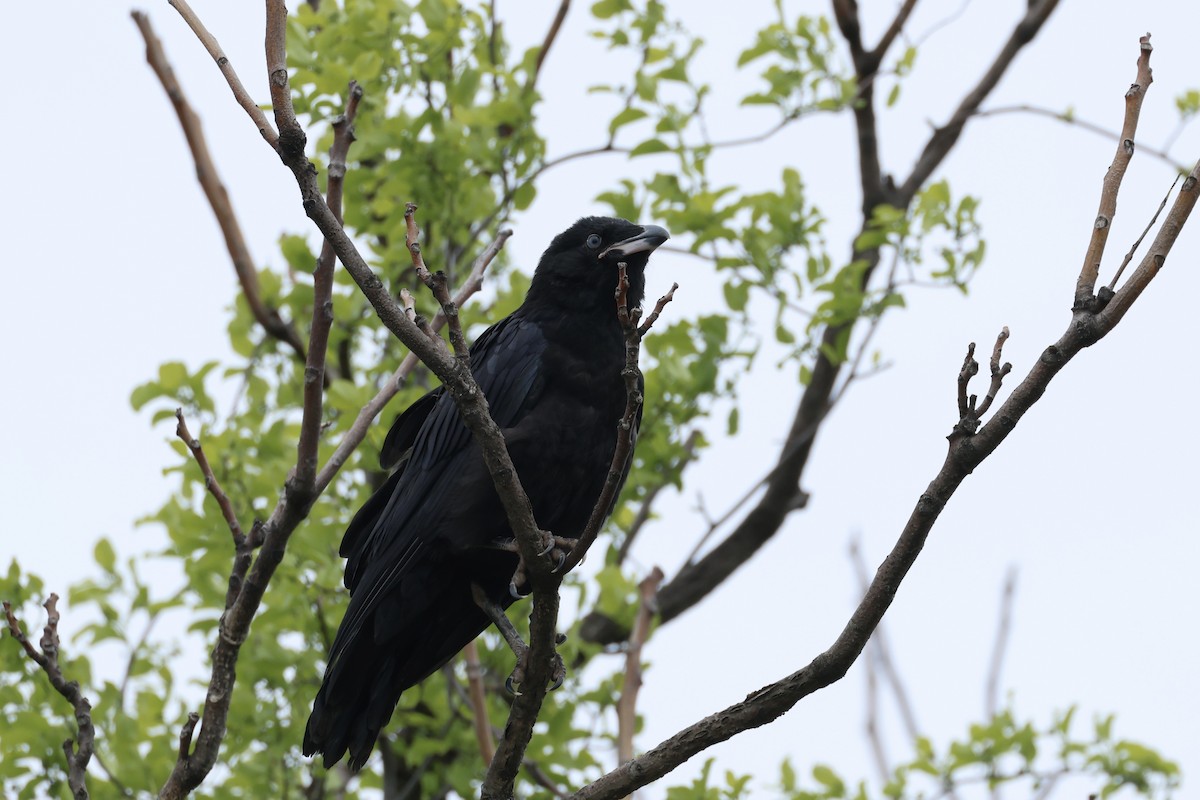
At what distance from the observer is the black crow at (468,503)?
4.89m

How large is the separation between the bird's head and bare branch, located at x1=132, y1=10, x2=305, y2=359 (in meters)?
2.34

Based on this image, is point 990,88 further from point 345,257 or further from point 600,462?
point 345,257

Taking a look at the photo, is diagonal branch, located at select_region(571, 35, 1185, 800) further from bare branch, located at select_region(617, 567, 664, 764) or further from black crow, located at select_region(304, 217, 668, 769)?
bare branch, located at select_region(617, 567, 664, 764)

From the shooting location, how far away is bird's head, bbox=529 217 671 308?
541 cm

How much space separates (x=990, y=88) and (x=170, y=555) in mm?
6813

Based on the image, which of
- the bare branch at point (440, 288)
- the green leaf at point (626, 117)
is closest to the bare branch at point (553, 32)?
the green leaf at point (626, 117)

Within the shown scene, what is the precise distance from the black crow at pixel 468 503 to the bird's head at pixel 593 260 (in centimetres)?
1

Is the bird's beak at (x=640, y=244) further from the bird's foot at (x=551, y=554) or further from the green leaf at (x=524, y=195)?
the green leaf at (x=524, y=195)

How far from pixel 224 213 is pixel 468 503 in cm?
341

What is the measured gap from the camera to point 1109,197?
3111mm

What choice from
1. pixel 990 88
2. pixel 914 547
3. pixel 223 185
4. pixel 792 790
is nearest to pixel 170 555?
pixel 223 185

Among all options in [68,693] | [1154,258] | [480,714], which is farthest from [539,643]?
[480,714]

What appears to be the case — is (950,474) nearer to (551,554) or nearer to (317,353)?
(551,554)

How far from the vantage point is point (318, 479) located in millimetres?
4645
